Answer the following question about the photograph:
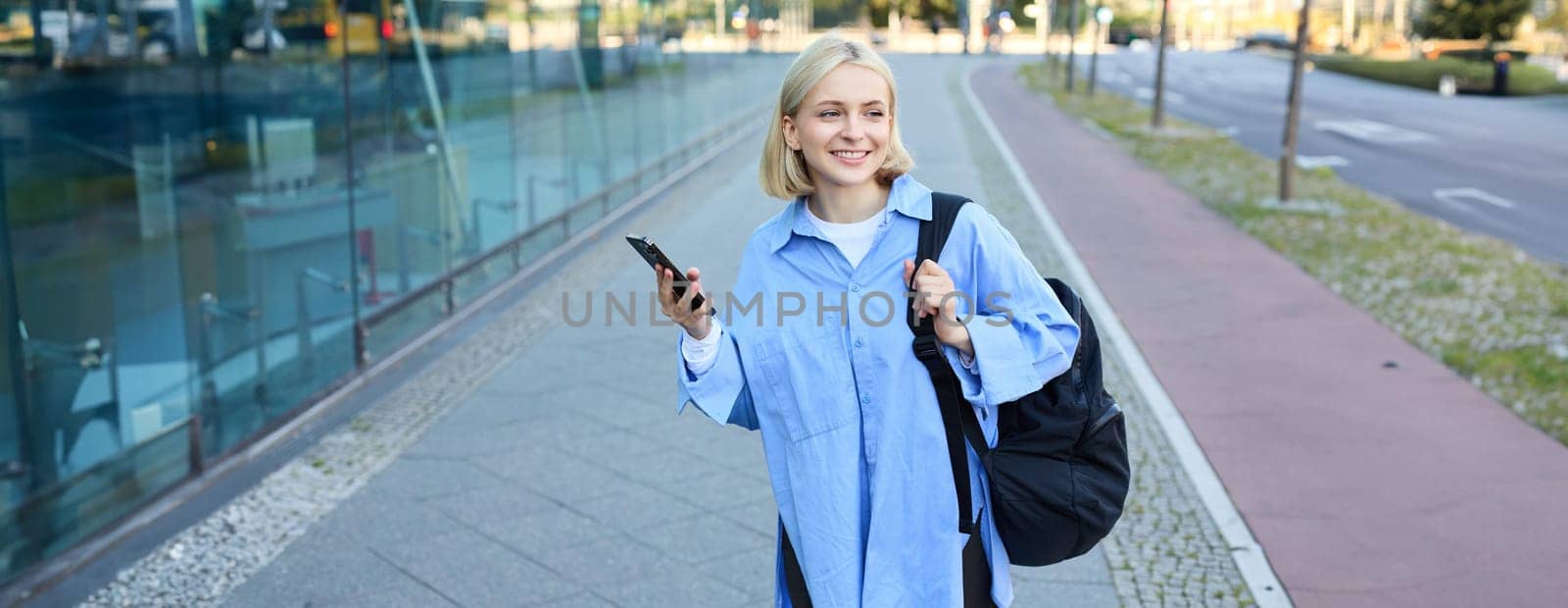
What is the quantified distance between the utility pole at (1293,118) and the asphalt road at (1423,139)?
1.52m

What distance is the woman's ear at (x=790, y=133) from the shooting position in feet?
8.01

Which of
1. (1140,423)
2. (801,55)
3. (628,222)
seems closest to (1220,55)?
(628,222)

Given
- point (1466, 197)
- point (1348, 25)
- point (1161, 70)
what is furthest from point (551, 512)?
point (1348, 25)

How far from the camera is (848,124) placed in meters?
2.35

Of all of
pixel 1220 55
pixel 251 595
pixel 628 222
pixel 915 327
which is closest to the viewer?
→ pixel 915 327

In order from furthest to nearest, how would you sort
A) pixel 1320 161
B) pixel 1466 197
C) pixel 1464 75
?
pixel 1464 75
pixel 1320 161
pixel 1466 197

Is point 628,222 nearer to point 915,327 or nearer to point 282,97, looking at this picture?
point 282,97

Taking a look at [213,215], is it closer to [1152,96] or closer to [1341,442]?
[1341,442]

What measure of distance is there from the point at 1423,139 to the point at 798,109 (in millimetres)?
21916

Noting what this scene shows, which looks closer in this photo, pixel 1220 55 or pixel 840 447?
pixel 840 447

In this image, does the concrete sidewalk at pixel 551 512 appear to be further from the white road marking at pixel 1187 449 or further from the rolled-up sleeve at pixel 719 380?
the rolled-up sleeve at pixel 719 380

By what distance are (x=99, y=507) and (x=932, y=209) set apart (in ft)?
11.6

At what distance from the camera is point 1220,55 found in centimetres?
5709

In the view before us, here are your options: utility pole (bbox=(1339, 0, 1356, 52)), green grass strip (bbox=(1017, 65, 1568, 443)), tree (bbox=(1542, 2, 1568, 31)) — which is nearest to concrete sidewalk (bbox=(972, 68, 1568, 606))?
green grass strip (bbox=(1017, 65, 1568, 443))
